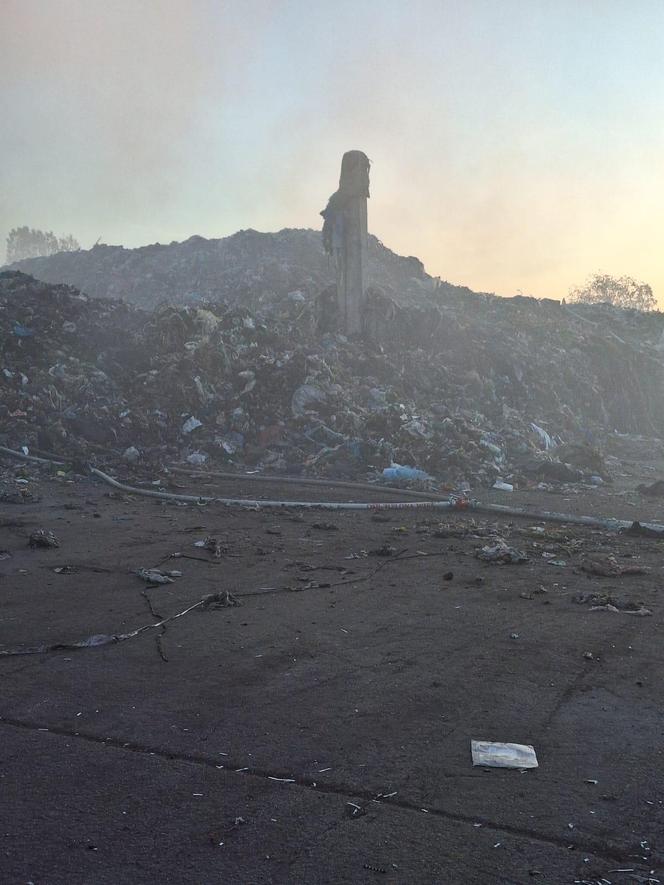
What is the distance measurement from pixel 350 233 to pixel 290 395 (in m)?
7.18

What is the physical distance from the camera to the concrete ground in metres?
2.40

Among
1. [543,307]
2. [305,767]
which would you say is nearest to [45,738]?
[305,767]

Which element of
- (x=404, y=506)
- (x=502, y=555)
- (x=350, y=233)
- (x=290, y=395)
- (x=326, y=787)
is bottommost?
(x=326, y=787)

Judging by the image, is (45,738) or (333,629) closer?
(45,738)

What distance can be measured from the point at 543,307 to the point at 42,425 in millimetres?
20769

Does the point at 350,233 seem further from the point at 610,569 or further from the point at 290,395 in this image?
the point at 610,569

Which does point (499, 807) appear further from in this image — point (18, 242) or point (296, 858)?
point (18, 242)

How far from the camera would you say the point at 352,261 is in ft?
64.5

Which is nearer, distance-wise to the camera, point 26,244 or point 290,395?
point 290,395

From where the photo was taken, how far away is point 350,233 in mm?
19812

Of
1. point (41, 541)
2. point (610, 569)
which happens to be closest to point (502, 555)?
point (610, 569)

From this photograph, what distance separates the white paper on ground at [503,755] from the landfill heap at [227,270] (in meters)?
22.1

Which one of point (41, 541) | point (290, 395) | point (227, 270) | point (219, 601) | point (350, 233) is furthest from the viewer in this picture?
point (227, 270)

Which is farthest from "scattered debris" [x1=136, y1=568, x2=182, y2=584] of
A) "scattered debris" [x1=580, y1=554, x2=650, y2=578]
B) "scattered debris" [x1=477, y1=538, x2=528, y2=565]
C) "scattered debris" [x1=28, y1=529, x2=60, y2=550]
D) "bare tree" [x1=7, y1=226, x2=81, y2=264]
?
"bare tree" [x1=7, y1=226, x2=81, y2=264]
